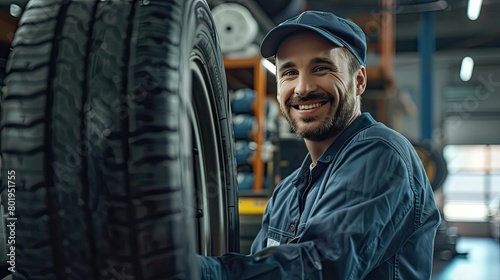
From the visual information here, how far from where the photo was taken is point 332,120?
1.16 meters

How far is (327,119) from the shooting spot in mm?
1154

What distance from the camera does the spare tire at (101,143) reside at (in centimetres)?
69

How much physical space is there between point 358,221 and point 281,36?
16.9 inches

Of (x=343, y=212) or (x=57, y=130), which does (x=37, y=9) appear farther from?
(x=343, y=212)

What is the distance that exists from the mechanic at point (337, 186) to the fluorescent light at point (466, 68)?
38.3ft

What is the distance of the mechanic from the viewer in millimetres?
833

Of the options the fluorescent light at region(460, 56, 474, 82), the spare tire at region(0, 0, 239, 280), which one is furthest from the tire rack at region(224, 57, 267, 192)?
the fluorescent light at region(460, 56, 474, 82)

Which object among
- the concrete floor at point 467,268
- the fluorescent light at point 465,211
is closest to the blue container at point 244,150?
the concrete floor at point 467,268

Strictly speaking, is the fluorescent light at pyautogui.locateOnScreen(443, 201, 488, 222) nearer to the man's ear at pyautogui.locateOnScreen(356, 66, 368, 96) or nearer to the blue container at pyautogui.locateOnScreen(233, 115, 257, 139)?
the blue container at pyautogui.locateOnScreen(233, 115, 257, 139)

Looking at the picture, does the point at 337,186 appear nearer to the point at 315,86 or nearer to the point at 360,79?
the point at 315,86

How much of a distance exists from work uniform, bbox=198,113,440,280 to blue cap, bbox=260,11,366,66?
16cm

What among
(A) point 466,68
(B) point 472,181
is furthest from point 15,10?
(A) point 466,68

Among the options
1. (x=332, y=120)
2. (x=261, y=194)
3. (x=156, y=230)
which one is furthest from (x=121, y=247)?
(x=261, y=194)

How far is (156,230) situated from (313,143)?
626 mm
